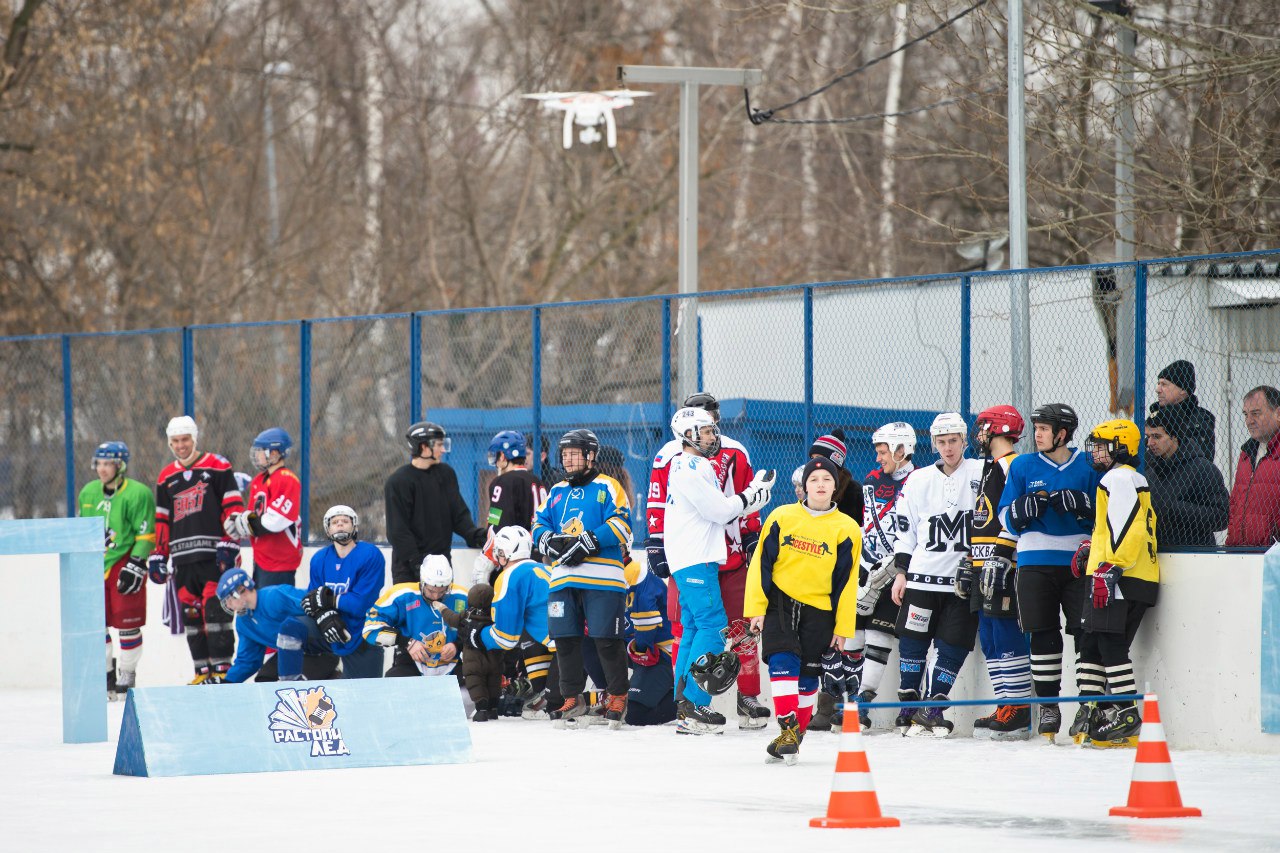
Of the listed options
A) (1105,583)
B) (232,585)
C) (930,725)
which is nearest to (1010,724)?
(930,725)

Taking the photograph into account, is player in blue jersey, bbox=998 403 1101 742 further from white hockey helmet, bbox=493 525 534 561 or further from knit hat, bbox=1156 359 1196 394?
white hockey helmet, bbox=493 525 534 561

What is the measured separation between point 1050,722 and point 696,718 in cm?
191

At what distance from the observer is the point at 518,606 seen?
11555 mm

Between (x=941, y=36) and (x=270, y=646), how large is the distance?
747cm

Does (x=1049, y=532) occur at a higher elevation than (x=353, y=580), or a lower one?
higher

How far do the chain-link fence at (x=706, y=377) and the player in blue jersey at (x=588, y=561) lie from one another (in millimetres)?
1495

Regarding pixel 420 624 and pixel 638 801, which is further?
pixel 420 624

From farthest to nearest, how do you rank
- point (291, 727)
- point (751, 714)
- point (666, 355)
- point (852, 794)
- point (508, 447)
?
point (666, 355) < point (508, 447) < point (751, 714) < point (291, 727) < point (852, 794)

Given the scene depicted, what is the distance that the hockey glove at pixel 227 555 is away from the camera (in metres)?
13.3

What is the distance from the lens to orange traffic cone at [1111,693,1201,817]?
7.02 m

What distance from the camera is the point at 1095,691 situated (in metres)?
9.92

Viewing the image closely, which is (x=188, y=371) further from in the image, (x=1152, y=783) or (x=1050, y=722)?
(x=1152, y=783)

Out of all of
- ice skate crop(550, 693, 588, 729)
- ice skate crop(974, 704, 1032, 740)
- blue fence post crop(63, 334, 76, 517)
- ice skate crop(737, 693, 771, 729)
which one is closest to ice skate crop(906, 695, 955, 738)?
ice skate crop(974, 704, 1032, 740)

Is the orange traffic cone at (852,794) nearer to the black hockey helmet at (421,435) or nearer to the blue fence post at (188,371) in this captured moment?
the black hockey helmet at (421,435)
